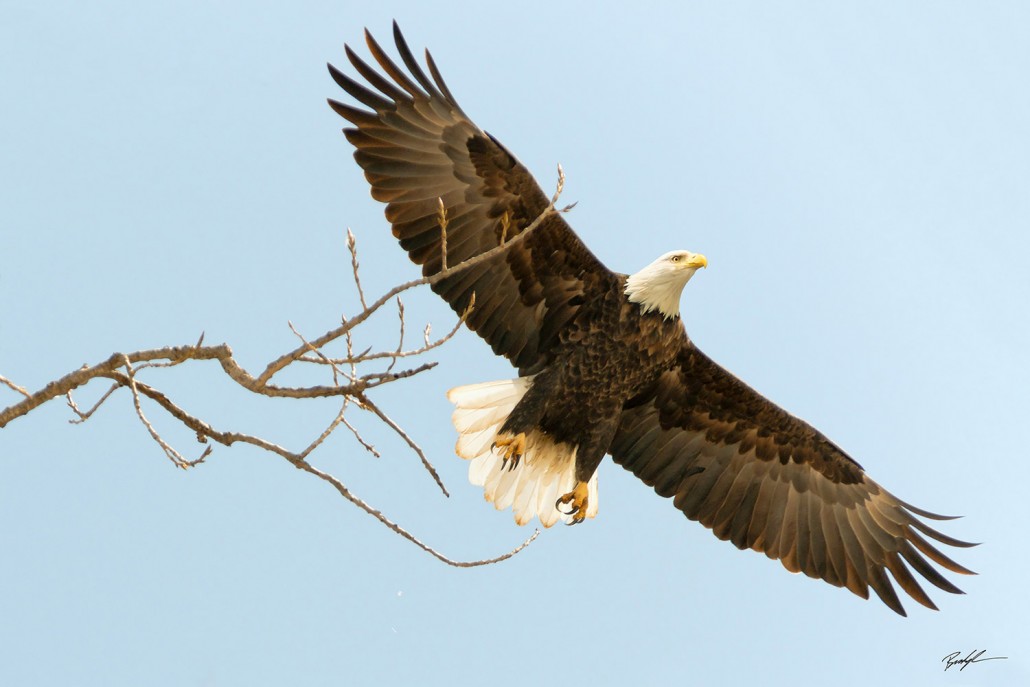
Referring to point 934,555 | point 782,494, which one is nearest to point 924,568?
point 934,555

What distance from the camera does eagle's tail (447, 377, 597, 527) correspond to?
6.58 m

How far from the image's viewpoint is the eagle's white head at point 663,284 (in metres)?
6.42

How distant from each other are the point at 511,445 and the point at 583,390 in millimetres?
514

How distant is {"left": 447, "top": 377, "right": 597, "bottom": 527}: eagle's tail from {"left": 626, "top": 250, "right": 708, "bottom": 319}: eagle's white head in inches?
31.9

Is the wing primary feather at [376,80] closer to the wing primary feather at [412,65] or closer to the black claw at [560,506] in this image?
the wing primary feather at [412,65]

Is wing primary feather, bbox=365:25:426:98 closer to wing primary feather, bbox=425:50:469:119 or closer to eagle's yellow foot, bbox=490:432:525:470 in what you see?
wing primary feather, bbox=425:50:469:119

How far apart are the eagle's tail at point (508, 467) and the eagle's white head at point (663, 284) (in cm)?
81

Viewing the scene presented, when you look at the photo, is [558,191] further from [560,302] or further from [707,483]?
[707,483]

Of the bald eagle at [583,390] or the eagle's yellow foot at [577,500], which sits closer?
the bald eagle at [583,390]

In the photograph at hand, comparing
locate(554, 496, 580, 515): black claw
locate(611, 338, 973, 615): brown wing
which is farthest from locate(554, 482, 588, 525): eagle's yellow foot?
locate(611, 338, 973, 615): brown wing

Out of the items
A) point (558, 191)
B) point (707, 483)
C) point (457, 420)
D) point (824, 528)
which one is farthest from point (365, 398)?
point (824, 528)

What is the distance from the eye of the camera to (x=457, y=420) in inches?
260

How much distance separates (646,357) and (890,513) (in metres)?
2.18

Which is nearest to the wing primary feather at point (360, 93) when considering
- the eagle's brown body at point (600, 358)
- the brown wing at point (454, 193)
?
the brown wing at point (454, 193)
